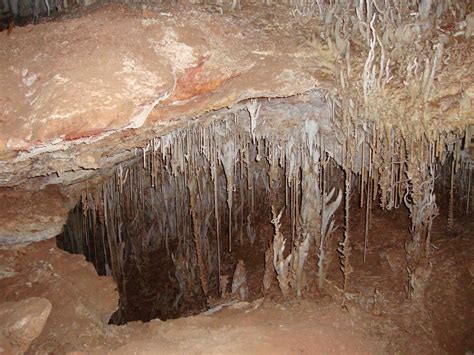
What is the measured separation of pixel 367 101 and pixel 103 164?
4.74m

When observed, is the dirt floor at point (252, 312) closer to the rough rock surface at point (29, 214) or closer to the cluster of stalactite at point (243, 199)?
the rough rock surface at point (29, 214)

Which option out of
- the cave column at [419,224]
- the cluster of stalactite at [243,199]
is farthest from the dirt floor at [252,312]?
the cluster of stalactite at [243,199]

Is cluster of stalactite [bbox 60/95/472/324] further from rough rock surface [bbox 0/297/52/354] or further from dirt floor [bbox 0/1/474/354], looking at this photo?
rough rock surface [bbox 0/297/52/354]

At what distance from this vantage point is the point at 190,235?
1169 cm

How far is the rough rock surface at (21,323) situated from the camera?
565cm

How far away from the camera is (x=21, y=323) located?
5.68 metres

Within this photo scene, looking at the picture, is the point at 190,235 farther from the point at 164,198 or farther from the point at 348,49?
the point at 348,49

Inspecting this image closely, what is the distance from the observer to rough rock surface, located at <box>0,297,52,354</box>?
5648 mm

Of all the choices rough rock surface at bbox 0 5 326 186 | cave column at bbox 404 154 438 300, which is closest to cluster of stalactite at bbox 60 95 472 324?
cave column at bbox 404 154 438 300

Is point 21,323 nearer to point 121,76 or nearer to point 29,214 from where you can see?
point 29,214

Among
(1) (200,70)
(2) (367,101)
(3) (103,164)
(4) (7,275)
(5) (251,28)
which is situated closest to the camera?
(1) (200,70)

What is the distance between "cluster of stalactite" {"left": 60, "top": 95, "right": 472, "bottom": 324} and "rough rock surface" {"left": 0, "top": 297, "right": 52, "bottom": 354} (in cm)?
282

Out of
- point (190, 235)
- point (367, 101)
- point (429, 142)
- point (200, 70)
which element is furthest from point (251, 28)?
point (190, 235)

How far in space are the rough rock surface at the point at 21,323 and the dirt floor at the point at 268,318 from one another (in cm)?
29
